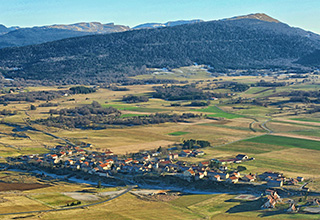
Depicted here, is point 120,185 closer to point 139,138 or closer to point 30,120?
point 139,138

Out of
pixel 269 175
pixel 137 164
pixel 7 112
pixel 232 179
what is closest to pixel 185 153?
pixel 137 164

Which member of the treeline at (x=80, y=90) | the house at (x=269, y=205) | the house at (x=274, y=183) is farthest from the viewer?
the treeline at (x=80, y=90)

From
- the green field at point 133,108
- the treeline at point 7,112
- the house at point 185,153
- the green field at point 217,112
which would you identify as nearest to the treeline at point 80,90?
the green field at point 133,108

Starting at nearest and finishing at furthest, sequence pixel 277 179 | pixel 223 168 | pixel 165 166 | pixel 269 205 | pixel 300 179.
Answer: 1. pixel 269 205
2. pixel 277 179
3. pixel 300 179
4. pixel 223 168
5. pixel 165 166

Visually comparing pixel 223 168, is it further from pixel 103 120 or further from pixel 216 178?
pixel 103 120

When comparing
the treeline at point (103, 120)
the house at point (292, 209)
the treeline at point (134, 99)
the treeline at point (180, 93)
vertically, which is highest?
the treeline at point (180, 93)

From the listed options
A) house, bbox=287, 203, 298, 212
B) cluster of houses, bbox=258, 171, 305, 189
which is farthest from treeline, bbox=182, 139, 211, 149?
house, bbox=287, 203, 298, 212

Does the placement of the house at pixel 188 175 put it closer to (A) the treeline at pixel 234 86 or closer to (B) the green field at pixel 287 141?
(B) the green field at pixel 287 141

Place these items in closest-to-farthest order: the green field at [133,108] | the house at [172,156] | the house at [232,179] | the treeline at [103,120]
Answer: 1. the house at [232,179]
2. the house at [172,156]
3. the treeline at [103,120]
4. the green field at [133,108]

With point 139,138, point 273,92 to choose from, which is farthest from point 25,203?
point 273,92

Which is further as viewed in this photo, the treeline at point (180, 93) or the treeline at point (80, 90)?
the treeline at point (80, 90)
